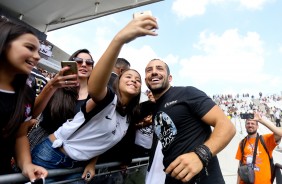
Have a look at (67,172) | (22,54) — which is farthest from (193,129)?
(22,54)

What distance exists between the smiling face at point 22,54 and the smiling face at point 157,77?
1025mm

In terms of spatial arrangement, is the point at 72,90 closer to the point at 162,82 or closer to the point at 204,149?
the point at 162,82

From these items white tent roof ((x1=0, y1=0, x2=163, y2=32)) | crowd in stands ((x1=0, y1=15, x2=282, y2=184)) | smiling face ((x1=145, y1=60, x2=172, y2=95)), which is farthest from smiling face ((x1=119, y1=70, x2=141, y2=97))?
white tent roof ((x1=0, y1=0, x2=163, y2=32))

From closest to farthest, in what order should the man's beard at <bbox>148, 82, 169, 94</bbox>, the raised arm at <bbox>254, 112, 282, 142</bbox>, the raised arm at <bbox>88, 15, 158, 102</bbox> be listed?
the raised arm at <bbox>88, 15, 158, 102</bbox>
the man's beard at <bbox>148, 82, 169, 94</bbox>
the raised arm at <bbox>254, 112, 282, 142</bbox>

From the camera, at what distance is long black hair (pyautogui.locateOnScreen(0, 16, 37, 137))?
4.50 feet

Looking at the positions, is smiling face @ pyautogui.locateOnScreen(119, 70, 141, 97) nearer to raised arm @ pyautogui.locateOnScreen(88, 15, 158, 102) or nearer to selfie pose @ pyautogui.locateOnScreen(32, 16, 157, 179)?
selfie pose @ pyautogui.locateOnScreen(32, 16, 157, 179)

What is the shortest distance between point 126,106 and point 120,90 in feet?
0.54

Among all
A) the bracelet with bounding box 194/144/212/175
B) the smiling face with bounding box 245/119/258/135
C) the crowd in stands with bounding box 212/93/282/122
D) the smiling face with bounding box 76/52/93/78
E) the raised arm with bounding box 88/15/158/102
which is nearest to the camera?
the raised arm with bounding box 88/15/158/102

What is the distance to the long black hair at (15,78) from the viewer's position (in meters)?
1.37

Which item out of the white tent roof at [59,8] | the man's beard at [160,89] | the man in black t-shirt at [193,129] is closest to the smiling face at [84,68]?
the man's beard at [160,89]

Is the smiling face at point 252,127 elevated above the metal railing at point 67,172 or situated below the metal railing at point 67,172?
above

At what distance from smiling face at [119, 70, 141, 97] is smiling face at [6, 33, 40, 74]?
0.86 m

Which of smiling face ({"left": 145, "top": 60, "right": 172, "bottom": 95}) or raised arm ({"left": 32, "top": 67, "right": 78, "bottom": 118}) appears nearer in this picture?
raised arm ({"left": 32, "top": 67, "right": 78, "bottom": 118})

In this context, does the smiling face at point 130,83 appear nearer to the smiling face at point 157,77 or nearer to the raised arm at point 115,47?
the smiling face at point 157,77
